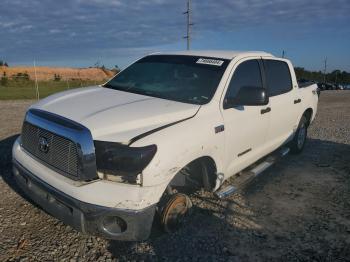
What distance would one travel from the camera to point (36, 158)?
11.6 ft

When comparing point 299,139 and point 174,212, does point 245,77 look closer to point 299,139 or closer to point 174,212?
point 174,212

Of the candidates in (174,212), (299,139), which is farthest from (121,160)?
(299,139)

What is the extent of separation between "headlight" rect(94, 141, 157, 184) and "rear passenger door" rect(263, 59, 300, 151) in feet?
9.01

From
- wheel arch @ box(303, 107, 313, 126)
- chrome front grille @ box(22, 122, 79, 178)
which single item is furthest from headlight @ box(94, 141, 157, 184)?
wheel arch @ box(303, 107, 313, 126)

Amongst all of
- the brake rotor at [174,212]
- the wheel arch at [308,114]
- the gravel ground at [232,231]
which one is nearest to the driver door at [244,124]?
the gravel ground at [232,231]

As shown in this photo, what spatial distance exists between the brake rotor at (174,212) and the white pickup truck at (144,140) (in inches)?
0.5

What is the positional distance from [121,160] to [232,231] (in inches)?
66.0

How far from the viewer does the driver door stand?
420 cm

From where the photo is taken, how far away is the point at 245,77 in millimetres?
4750

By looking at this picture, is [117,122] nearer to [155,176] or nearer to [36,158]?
[155,176]

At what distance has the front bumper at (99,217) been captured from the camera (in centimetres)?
303

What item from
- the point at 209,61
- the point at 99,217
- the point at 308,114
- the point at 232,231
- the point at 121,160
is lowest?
the point at 232,231

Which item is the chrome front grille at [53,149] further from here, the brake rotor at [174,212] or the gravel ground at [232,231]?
the brake rotor at [174,212]

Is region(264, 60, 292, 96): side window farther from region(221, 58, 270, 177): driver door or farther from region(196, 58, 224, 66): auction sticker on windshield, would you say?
region(196, 58, 224, 66): auction sticker on windshield
